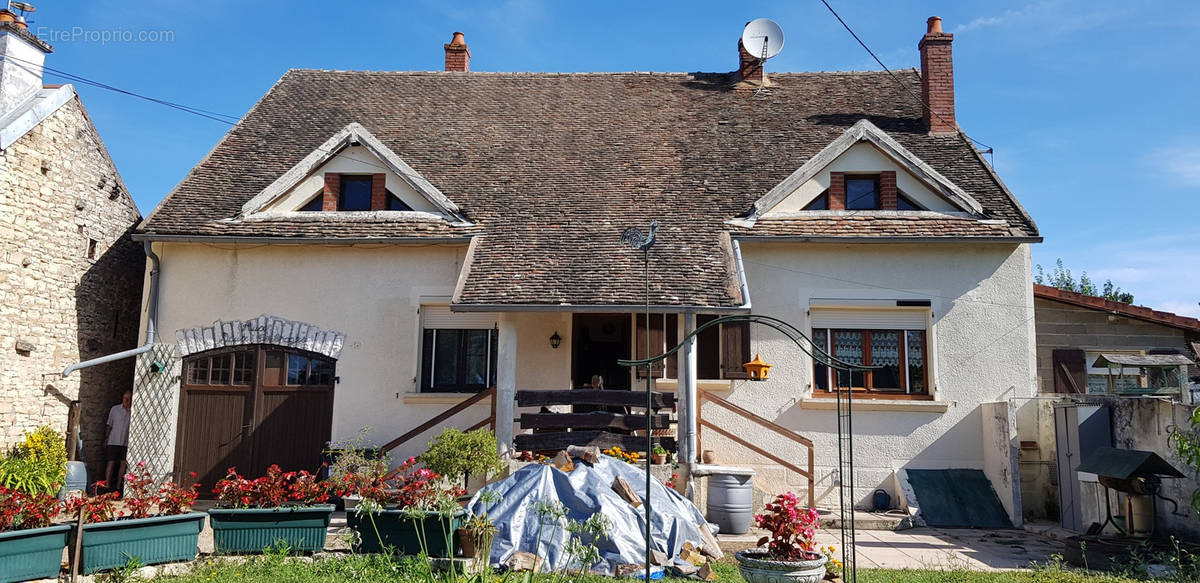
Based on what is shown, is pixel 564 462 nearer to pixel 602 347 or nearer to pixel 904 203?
pixel 602 347

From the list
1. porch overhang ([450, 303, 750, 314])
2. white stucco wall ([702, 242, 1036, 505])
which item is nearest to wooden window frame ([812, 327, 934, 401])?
white stucco wall ([702, 242, 1036, 505])

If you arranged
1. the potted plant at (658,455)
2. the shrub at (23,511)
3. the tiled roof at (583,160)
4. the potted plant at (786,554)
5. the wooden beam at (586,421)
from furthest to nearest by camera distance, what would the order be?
the tiled roof at (583,160) → the wooden beam at (586,421) → the potted plant at (658,455) → the shrub at (23,511) → the potted plant at (786,554)

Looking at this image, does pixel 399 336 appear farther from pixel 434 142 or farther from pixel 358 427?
pixel 434 142

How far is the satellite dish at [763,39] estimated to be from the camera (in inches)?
653

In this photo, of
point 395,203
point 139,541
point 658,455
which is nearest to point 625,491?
point 658,455

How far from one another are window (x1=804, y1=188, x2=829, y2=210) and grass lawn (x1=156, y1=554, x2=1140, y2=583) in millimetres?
6531

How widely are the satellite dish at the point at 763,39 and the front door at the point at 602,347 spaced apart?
6.86 m

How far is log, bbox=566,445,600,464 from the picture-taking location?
31.8 ft

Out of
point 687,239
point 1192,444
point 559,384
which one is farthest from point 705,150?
point 1192,444

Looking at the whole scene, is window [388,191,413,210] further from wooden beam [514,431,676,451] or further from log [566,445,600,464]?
log [566,445,600,464]

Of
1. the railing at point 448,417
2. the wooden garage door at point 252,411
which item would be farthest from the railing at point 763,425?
the wooden garage door at point 252,411

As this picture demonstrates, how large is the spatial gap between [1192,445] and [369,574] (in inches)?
319

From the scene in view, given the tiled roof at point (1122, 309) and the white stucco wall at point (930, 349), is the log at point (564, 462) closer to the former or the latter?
the white stucco wall at point (930, 349)

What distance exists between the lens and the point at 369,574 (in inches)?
290
